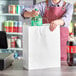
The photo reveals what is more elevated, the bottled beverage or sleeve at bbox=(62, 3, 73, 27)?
sleeve at bbox=(62, 3, 73, 27)

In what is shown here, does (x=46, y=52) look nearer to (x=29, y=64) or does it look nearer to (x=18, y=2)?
(x=29, y=64)

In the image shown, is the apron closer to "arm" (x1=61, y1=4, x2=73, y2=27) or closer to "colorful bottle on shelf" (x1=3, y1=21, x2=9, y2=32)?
"arm" (x1=61, y1=4, x2=73, y2=27)

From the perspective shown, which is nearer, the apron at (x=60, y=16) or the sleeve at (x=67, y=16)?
the sleeve at (x=67, y=16)

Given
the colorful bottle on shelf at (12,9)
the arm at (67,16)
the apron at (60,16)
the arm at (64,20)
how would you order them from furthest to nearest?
the colorful bottle on shelf at (12,9) → the apron at (60,16) → the arm at (67,16) → the arm at (64,20)

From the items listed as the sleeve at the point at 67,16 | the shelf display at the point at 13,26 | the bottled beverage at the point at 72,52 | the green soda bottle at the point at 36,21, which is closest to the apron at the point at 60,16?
the sleeve at the point at 67,16

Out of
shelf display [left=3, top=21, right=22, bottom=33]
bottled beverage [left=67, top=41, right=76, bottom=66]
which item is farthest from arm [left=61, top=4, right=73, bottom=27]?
shelf display [left=3, top=21, right=22, bottom=33]

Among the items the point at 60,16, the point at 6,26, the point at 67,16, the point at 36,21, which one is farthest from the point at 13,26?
the point at 36,21

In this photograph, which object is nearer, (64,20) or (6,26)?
(64,20)

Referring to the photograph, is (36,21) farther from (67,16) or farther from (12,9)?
(12,9)

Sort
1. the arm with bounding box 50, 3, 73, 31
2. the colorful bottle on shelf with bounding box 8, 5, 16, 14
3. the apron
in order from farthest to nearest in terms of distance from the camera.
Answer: the colorful bottle on shelf with bounding box 8, 5, 16, 14
the apron
the arm with bounding box 50, 3, 73, 31

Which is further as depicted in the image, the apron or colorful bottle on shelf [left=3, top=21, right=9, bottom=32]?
colorful bottle on shelf [left=3, top=21, right=9, bottom=32]

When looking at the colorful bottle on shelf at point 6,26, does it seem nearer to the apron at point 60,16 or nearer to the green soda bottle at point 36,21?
the apron at point 60,16

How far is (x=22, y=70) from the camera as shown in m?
1.44

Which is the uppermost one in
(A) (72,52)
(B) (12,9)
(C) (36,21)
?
(B) (12,9)
